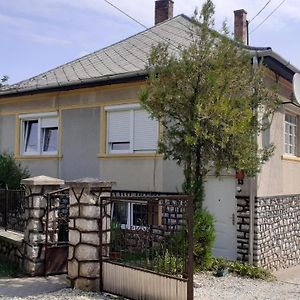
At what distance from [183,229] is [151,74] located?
285 centimetres

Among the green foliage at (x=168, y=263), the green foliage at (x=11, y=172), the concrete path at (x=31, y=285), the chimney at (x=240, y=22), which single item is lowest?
the concrete path at (x=31, y=285)

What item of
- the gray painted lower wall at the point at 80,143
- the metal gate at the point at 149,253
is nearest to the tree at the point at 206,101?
the metal gate at the point at 149,253

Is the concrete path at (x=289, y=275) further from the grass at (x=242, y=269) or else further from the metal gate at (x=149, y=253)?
the metal gate at (x=149, y=253)

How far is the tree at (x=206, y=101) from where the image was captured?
8180 mm

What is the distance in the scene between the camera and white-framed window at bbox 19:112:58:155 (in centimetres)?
1434

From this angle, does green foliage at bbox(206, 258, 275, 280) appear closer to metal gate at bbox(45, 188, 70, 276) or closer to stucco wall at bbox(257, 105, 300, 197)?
stucco wall at bbox(257, 105, 300, 197)

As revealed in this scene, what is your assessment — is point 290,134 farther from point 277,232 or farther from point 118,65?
point 118,65

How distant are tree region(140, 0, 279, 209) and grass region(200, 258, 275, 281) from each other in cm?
181

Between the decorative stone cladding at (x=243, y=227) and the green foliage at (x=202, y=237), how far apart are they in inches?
61.6

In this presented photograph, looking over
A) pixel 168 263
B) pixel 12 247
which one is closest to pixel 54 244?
pixel 12 247

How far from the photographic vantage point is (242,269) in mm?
9945

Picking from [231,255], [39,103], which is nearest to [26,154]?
[39,103]

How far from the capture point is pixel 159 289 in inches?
259

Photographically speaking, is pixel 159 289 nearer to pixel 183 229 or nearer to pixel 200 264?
pixel 183 229
